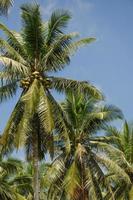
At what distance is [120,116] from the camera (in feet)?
89.7

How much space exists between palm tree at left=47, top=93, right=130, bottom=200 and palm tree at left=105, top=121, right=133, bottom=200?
4.08 feet

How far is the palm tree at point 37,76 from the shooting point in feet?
71.6

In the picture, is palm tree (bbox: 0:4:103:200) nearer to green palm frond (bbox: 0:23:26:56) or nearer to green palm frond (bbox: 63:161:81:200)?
green palm frond (bbox: 0:23:26:56)

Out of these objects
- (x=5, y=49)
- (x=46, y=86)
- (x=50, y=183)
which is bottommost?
(x=50, y=183)

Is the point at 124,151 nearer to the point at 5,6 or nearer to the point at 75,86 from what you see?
the point at 75,86

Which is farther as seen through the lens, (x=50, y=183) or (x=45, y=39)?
(x=50, y=183)

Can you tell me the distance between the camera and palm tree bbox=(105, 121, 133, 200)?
29.0 metres

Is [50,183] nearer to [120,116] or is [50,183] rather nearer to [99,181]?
[99,181]

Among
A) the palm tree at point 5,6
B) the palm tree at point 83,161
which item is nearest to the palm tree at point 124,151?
the palm tree at point 83,161

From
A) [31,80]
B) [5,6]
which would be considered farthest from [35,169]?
[5,6]

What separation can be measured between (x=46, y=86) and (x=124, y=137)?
10265 mm

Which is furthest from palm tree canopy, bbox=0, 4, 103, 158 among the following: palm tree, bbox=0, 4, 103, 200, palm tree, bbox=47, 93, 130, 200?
palm tree, bbox=47, 93, 130, 200

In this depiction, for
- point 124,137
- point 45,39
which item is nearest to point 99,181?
point 124,137

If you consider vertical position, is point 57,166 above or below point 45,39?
below
